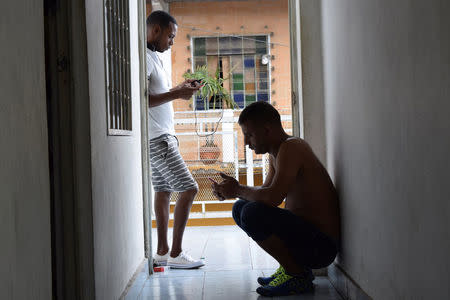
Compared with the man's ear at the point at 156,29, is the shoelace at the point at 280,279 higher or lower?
lower

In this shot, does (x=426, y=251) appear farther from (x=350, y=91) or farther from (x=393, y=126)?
(x=350, y=91)

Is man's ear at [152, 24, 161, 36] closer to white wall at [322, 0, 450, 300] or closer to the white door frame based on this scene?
the white door frame

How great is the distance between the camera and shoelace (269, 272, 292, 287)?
246cm

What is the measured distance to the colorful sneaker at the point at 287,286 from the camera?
2438mm

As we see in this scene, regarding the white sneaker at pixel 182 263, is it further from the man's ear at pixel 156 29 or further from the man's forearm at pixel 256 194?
the man's ear at pixel 156 29

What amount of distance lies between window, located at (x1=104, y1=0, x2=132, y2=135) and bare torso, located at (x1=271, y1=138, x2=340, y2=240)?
0.83 m

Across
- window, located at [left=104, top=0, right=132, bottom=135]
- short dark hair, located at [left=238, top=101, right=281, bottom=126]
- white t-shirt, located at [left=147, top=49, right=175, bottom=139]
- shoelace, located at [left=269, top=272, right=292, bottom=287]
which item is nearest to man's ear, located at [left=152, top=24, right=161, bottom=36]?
white t-shirt, located at [left=147, top=49, right=175, bottom=139]

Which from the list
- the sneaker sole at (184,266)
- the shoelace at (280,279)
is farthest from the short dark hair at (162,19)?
the shoelace at (280,279)

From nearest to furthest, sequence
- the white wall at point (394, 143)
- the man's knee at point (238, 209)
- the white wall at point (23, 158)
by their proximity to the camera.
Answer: the white wall at point (23, 158) → the white wall at point (394, 143) → the man's knee at point (238, 209)

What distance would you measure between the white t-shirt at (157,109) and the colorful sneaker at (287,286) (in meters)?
1.18

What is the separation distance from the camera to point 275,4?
9086mm

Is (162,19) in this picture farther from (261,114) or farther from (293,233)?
(293,233)

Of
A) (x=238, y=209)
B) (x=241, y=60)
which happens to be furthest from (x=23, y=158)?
(x=241, y=60)

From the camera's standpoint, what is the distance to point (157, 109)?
10.6 ft
